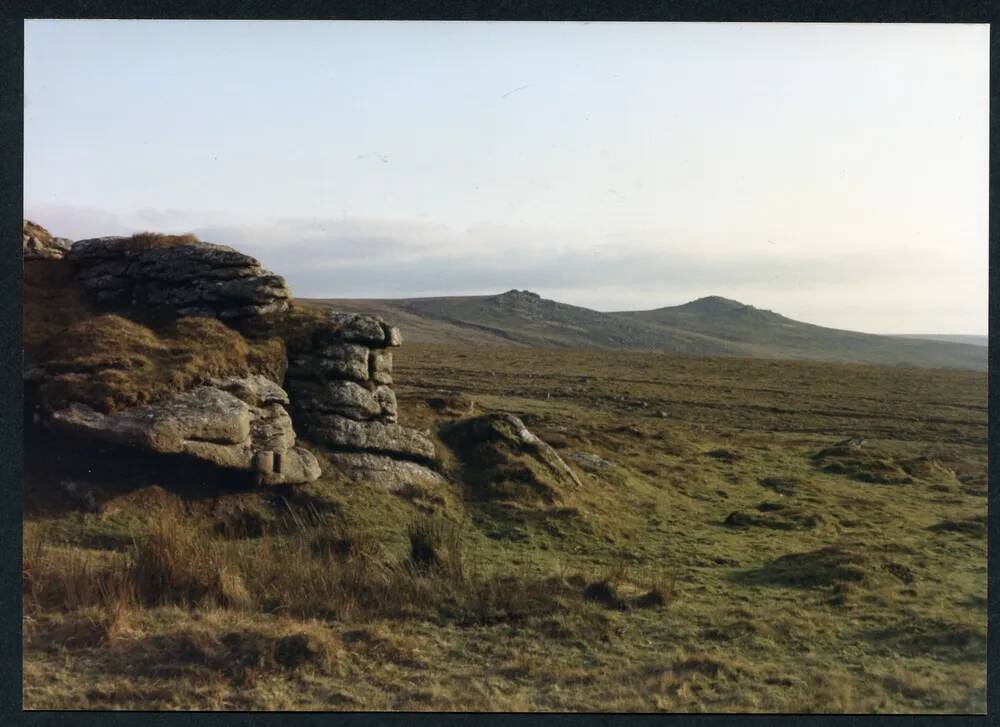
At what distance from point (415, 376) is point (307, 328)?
99.0 feet

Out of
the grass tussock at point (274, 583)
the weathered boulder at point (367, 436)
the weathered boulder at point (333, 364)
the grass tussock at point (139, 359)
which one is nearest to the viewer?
the grass tussock at point (274, 583)

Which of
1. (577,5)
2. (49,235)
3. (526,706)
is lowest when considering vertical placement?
(526,706)

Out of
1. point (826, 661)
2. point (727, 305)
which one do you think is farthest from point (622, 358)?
point (727, 305)

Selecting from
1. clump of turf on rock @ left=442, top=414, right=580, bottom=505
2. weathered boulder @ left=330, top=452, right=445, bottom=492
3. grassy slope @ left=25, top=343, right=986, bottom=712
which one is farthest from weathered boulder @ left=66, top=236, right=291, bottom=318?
clump of turf on rock @ left=442, top=414, right=580, bottom=505

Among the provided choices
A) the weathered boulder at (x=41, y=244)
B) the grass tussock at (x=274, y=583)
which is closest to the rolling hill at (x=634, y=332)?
the weathered boulder at (x=41, y=244)

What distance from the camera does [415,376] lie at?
44781 mm

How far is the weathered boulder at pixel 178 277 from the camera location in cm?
1443

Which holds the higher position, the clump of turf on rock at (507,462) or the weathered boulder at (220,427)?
the weathered boulder at (220,427)

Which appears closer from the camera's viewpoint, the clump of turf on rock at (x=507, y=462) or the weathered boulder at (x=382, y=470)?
the weathered boulder at (x=382, y=470)

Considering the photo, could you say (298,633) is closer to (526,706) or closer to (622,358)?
(526,706)

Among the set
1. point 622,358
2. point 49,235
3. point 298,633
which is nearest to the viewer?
point 298,633

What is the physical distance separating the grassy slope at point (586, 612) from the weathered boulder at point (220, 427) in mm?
476

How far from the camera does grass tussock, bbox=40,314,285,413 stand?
11.9 metres

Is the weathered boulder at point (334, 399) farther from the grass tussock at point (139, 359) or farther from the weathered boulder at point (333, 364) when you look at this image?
the grass tussock at point (139, 359)
